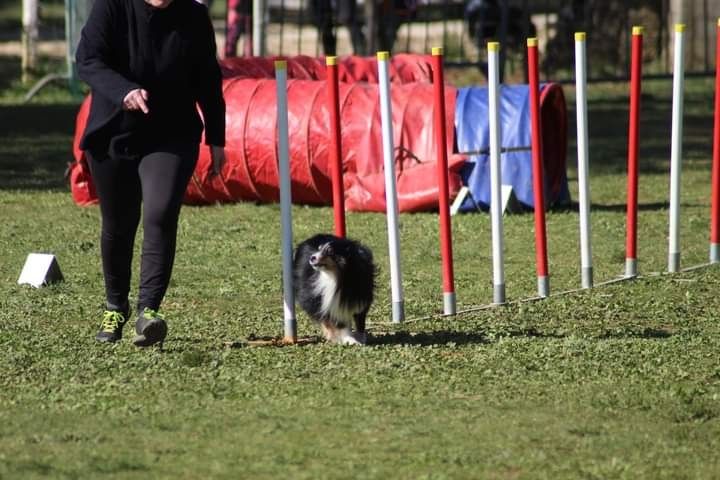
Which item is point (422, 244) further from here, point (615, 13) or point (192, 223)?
point (615, 13)

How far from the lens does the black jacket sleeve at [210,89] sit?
681 centimetres

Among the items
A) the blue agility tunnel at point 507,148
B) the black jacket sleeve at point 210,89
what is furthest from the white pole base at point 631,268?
the black jacket sleeve at point 210,89

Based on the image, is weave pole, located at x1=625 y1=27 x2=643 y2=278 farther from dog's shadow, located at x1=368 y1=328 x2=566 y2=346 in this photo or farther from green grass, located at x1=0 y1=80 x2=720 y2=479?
dog's shadow, located at x1=368 y1=328 x2=566 y2=346

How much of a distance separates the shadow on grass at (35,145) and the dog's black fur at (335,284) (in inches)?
292

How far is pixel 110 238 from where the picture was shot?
6.99 metres

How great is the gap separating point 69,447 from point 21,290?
3.71m

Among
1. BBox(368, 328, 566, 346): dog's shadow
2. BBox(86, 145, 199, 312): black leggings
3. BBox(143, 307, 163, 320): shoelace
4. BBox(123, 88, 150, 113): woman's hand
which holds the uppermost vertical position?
BBox(123, 88, 150, 113): woman's hand

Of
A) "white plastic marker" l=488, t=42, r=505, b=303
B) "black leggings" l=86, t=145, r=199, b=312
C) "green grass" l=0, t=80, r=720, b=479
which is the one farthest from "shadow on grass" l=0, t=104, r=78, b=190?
"black leggings" l=86, t=145, r=199, b=312

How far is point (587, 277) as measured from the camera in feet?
29.5

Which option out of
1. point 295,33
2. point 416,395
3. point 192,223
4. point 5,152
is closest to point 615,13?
point 295,33

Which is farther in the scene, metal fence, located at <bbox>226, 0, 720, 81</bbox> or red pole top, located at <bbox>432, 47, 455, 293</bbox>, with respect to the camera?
metal fence, located at <bbox>226, 0, 720, 81</bbox>

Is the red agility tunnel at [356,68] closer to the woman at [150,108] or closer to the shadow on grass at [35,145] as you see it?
the shadow on grass at [35,145]

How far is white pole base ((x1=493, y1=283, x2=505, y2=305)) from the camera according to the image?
8312mm

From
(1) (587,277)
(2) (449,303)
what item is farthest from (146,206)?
(1) (587,277)
